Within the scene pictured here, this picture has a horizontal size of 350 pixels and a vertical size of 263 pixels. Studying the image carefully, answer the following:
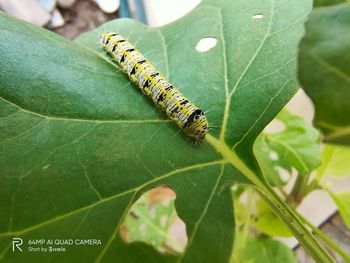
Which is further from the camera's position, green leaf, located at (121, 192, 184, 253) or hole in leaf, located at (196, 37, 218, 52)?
green leaf, located at (121, 192, 184, 253)

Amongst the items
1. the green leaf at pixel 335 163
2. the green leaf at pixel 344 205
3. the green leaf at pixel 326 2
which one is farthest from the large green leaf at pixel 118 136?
the green leaf at pixel 335 163

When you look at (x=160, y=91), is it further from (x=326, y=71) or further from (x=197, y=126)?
(x=326, y=71)

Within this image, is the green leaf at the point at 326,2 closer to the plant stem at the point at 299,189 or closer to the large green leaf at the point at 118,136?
the large green leaf at the point at 118,136

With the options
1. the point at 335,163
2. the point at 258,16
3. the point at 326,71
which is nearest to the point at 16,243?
the point at 326,71

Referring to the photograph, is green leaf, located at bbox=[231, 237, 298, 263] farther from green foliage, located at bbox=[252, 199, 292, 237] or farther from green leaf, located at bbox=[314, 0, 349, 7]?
green leaf, located at bbox=[314, 0, 349, 7]

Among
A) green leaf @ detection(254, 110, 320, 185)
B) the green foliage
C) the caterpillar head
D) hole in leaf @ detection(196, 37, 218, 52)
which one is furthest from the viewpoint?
the green foliage

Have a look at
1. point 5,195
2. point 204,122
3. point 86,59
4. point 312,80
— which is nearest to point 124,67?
point 86,59

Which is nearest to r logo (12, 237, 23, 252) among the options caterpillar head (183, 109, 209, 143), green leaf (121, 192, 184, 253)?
caterpillar head (183, 109, 209, 143)

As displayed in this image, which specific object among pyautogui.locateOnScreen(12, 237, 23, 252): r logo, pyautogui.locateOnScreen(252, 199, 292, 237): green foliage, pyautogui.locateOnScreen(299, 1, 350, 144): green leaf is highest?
pyautogui.locateOnScreen(299, 1, 350, 144): green leaf
